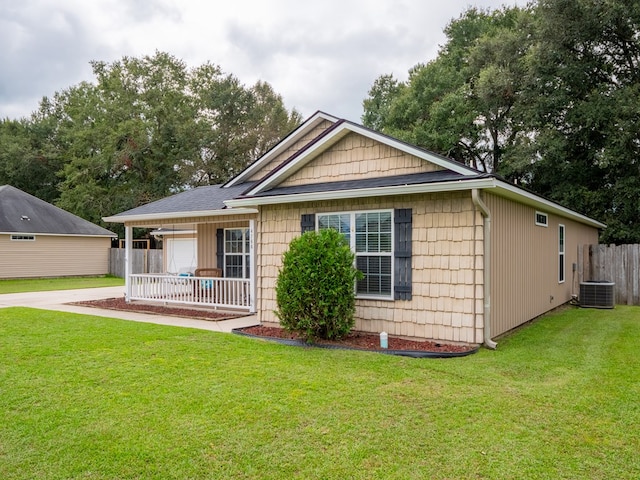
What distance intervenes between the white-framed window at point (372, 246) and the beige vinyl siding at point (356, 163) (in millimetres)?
795

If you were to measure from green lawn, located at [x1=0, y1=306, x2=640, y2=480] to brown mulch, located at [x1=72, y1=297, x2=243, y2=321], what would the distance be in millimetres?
3286

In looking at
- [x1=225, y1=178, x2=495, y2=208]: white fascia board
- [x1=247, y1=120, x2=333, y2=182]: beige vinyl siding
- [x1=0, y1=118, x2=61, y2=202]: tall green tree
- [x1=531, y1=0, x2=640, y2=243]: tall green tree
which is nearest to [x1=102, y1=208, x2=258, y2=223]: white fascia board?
[x1=225, y1=178, x2=495, y2=208]: white fascia board

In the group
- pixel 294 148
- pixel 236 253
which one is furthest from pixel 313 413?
pixel 294 148

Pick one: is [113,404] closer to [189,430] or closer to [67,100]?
[189,430]

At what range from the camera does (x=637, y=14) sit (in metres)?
14.2

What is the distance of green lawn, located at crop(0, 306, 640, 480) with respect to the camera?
123 inches

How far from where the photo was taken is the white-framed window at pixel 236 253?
11830mm

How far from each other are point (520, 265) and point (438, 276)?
2.18 metres

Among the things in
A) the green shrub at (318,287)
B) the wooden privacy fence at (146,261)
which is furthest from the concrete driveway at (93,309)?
the wooden privacy fence at (146,261)

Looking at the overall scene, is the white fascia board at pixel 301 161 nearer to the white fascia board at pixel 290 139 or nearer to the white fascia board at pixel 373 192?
the white fascia board at pixel 373 192

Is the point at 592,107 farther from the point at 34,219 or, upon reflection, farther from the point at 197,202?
the point at 34,219

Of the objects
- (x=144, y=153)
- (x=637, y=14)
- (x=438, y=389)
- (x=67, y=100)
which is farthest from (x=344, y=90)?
(x=67, y=100)

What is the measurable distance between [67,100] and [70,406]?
130 feet

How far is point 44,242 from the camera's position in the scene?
21.8m
